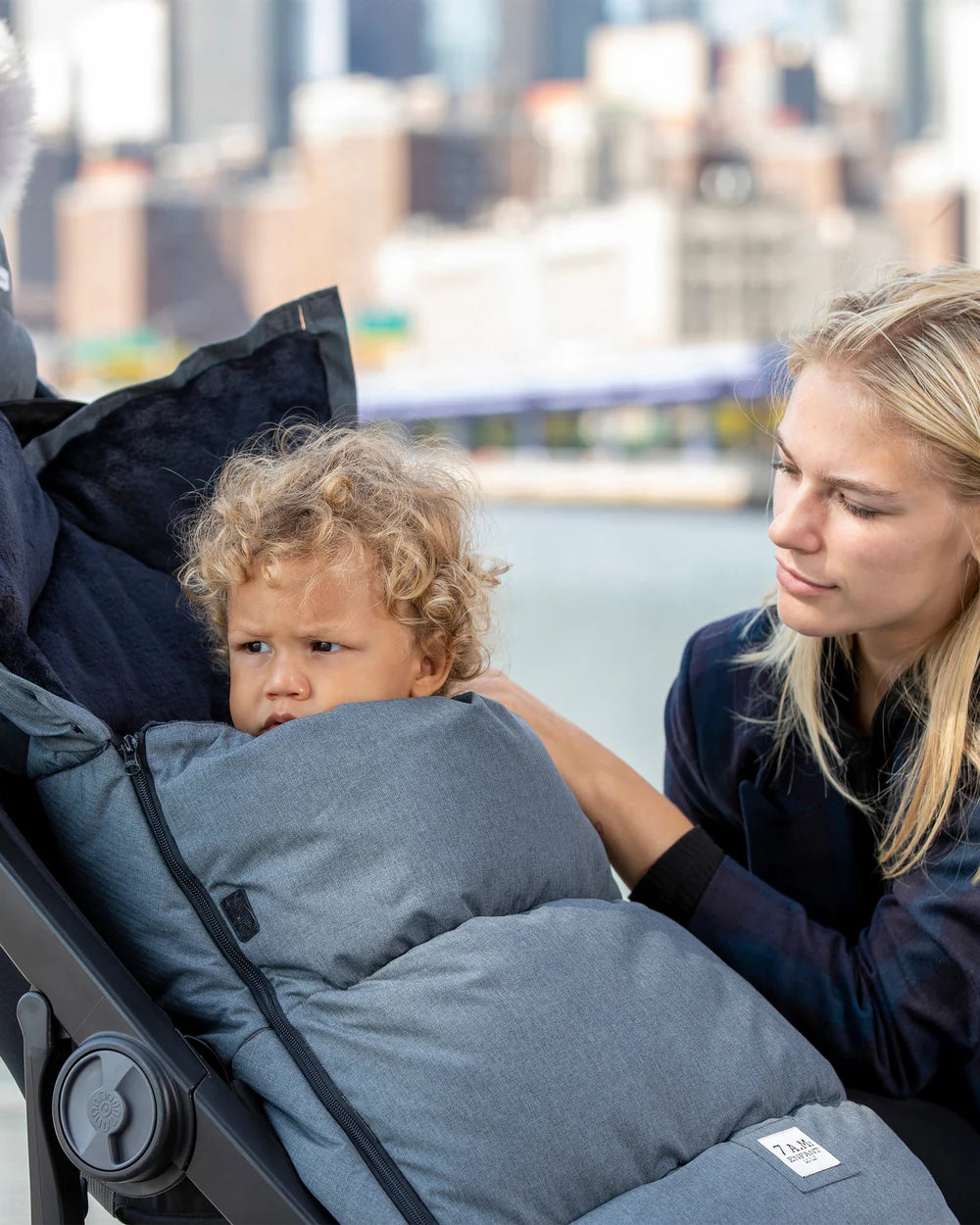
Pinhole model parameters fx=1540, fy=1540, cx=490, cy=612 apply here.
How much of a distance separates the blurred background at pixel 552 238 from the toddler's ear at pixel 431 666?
5514mm

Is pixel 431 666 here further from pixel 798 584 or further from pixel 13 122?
pixel 13 122

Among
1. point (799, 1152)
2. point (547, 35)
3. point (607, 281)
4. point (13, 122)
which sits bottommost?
point (799, 1152)

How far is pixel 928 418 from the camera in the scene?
114cm

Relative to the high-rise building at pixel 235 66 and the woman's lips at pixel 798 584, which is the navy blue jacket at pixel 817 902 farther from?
the high-rise building at pixel 235 66

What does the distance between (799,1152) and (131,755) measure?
0.51 metres

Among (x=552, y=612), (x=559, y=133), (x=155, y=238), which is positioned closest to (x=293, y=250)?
(x=155, y=238)

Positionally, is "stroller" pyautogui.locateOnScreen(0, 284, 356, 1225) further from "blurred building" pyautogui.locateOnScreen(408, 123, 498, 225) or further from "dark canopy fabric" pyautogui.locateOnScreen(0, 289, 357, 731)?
"blurred building" pyautogui.locateOnScreen(408, 123, 498, 225)

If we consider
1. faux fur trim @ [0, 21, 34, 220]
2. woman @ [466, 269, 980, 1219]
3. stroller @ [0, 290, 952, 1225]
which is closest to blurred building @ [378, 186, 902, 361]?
faux fur trim @ [0, 21, 34, 220]

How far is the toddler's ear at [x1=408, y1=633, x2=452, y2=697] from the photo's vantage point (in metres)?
1.19

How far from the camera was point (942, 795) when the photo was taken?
3.87 feet

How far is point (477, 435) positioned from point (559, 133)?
37641 mm

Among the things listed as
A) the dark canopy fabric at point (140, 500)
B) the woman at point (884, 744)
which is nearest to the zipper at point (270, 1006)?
the dark canopy fabric at point (140, 500)

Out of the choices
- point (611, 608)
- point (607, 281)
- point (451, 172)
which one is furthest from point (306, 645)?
point (451, 172)

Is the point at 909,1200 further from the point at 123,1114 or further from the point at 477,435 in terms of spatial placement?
the point at 477,435
